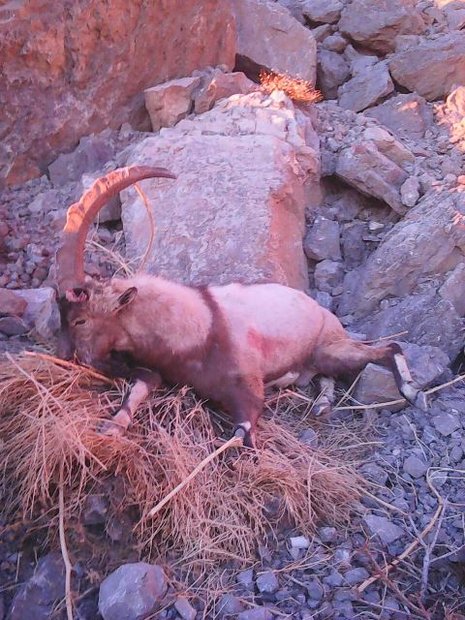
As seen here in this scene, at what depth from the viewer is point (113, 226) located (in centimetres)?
641

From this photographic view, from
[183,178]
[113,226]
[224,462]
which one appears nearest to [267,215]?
[183,178]

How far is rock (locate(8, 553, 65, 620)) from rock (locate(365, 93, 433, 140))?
6.12m

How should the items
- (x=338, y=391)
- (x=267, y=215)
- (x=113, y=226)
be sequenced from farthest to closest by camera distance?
1. (x=113, y=226)
2. (x=267, y=215)
3. (x=338, y=391)

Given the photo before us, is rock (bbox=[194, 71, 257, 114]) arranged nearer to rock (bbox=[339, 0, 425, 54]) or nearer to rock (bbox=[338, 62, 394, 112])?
rock (bbox=[338, 62, 394, 112])

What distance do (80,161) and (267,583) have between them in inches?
170

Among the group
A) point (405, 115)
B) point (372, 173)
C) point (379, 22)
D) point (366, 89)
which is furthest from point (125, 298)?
point (379, 22)

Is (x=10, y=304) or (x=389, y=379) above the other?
(x=10, y=304)

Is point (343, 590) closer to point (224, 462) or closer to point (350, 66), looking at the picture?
point (224, 462)

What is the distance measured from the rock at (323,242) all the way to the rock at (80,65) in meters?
1.87

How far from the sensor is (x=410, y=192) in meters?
6.61

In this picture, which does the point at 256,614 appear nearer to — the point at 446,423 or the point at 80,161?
the point at 446,423

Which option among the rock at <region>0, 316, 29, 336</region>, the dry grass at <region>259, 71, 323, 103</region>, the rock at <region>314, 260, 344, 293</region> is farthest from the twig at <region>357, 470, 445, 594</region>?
the dry grass at <region>259, 71, 323, 103</region>

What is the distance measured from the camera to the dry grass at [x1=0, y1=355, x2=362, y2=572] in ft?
11.5

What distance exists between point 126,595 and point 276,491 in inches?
39.6
